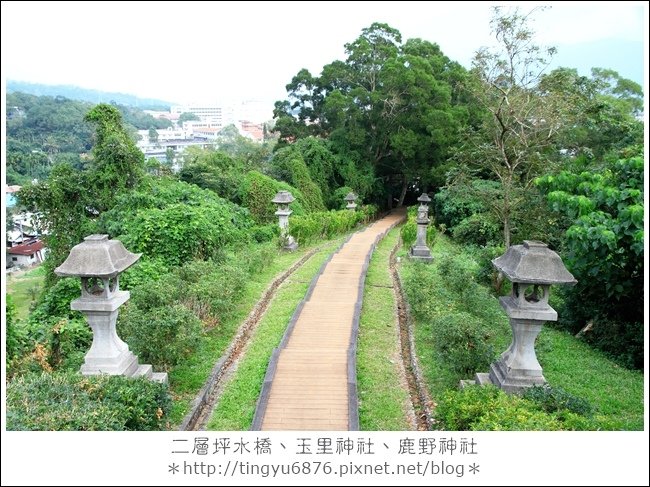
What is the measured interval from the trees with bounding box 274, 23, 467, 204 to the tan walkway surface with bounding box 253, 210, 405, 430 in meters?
14.5

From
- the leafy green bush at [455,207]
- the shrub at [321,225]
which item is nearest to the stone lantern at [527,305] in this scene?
the shrub at [321,225]

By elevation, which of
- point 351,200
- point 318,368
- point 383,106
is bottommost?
point 318,368

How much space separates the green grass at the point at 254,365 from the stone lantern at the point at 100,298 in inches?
37.7

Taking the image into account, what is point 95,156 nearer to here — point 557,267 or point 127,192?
point 127,192

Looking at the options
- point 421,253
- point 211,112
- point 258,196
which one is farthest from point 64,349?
point 211,112

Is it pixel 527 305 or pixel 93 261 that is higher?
pixel 93 261

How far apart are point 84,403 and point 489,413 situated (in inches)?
160

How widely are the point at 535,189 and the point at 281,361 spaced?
741cm

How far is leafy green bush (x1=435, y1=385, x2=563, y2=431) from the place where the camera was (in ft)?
15.2

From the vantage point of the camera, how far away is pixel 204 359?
7.53 metres

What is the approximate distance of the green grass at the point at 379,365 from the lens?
240 inches

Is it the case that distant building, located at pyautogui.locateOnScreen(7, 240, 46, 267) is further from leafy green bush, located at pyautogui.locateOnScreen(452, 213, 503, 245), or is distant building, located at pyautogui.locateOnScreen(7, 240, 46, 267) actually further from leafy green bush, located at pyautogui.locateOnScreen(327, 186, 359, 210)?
leafy green bush, located at pyautogui.locateOnScreen(452, 213, 503, 245)

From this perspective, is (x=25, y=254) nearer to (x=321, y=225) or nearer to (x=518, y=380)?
(x=321, y=225)

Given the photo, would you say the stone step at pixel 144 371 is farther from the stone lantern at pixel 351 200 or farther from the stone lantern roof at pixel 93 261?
the stone lantern at pixel 351 200
